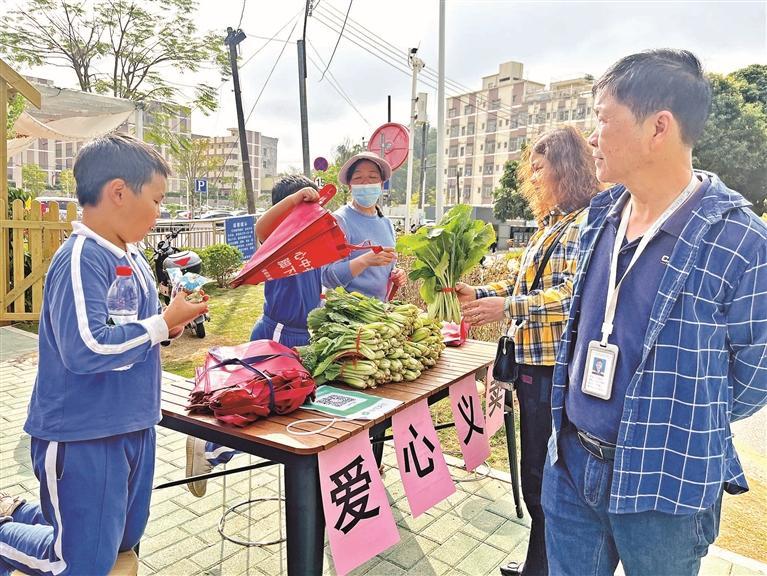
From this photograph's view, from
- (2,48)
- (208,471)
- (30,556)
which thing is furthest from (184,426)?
(2,48)

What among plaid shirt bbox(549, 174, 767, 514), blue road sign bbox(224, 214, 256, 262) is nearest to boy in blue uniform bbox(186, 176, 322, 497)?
plaid shirt bbox(549, 174, 767, 514)

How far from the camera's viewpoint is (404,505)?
3426 mm

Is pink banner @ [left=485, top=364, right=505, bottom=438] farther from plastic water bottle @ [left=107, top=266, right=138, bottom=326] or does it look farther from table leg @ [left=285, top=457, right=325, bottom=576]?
plastic water bottle @ [left=107, top=266, right=138, bottom=326]

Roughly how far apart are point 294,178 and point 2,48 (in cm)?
2064

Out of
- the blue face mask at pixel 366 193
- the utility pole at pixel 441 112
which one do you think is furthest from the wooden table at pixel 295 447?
the utility pole at pixel 441 112

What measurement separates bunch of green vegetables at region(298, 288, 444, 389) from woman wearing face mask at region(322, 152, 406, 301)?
587 millimetres

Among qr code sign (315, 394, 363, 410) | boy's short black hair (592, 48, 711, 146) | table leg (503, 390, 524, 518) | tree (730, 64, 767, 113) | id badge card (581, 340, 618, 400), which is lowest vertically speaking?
table leg (503, 390, 524, 518)

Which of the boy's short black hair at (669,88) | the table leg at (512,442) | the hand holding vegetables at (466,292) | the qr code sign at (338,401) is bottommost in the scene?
the table leg at (512,442)

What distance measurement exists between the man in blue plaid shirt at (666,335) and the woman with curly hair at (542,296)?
0.66 meters

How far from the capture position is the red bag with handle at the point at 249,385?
1.95m

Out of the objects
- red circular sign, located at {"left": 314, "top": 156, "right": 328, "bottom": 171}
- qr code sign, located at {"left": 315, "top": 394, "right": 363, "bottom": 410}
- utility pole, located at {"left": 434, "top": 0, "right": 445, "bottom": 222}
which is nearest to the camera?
qr code sign, located at {"left": 315, "top": 394, "right": 363, "bottom": 410}

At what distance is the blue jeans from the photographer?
1.44 m

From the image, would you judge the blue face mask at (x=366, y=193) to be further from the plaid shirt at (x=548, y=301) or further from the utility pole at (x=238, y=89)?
the utility pole at (x=238, y=89)

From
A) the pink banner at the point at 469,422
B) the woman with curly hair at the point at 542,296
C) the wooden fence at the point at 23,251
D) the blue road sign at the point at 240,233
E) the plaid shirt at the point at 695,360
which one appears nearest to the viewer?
the plaid shirt at the point at 695,360
